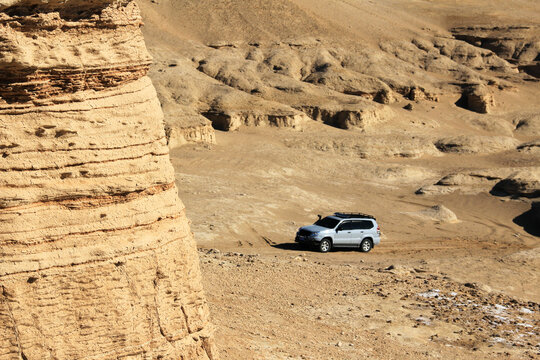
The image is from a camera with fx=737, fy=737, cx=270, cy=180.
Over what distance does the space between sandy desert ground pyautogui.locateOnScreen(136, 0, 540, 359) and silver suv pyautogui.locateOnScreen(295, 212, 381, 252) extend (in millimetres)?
404

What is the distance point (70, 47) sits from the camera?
9188 mm

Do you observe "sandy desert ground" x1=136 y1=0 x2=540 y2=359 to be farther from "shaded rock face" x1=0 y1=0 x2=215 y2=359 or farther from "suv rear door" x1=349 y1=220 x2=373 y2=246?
"shaded rock face" x1=0 y1=0 x2=215 y2=359

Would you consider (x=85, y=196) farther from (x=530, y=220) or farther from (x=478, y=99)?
(x=478, y=99)

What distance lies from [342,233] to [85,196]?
50.5ft

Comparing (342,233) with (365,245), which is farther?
(365,245)

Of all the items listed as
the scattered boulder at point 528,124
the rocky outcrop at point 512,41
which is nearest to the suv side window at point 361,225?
the scattered boulder at point 528,124

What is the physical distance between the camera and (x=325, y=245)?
77.5 ft

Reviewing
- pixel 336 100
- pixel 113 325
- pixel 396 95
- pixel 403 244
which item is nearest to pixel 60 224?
pixel 113 325

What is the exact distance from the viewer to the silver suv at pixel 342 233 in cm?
2348

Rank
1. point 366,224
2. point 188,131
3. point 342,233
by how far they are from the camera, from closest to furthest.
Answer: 1. point 342,233
2. point 366,224
3. point 188,131

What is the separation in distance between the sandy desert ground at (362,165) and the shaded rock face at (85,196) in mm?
2653

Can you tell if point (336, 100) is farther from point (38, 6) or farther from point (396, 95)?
point (38, 6)

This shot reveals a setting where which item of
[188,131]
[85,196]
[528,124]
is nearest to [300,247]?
[188,131]

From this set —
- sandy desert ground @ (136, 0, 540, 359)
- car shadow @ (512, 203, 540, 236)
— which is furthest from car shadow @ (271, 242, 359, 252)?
car shadow @ (512, 203, 540, 236)
